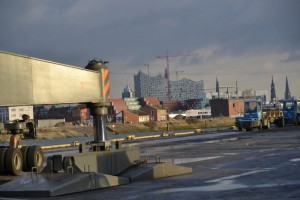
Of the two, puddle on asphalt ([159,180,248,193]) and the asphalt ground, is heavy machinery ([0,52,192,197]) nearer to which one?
the asphalt ground

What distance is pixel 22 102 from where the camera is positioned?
45.0 feet

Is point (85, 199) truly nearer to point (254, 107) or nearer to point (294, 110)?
point (254, 107)

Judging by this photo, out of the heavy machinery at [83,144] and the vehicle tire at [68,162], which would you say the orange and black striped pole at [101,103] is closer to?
the heavy machinery at [83,144]

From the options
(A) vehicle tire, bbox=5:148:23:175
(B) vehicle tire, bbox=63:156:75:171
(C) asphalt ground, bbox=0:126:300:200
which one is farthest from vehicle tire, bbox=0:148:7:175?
(C) asphalt ground, bbox=0:126:300:200

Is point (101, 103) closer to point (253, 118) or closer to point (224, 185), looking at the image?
point (224, 185)

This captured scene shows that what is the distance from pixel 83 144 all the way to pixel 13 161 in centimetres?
439

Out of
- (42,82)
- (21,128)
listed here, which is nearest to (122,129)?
(21,128)

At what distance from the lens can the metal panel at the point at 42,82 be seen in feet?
43.6

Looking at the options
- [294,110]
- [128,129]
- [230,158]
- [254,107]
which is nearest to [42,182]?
[230,158]

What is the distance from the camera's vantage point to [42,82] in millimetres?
14625

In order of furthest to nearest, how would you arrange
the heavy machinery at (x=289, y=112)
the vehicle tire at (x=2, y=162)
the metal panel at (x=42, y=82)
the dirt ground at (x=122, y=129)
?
1. the dirt ground at (x=122, y=129)
2. the heavy machinery at (x=289, y=112)
3. the vehicle tire at (x=2, y=162)
4. the metal panel at (x=42, y=82)

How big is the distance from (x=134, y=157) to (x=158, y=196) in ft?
17.5

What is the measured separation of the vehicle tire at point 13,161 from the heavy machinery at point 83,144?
3994 mm

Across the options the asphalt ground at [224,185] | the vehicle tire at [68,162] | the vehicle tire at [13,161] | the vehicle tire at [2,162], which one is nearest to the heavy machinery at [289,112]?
the asphalt ground at [224,185]
